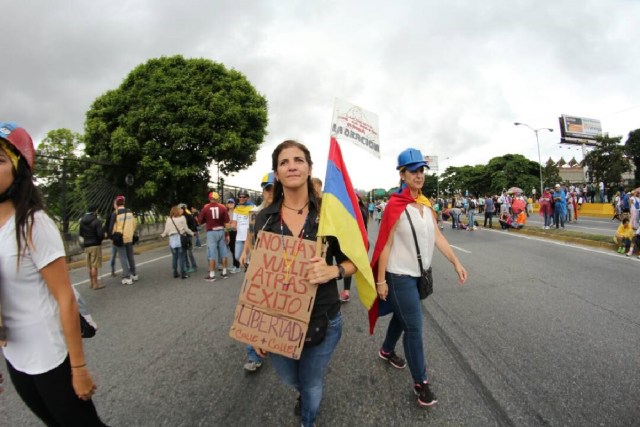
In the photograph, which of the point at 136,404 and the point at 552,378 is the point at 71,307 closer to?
the point at 136,404

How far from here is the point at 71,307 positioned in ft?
4.95

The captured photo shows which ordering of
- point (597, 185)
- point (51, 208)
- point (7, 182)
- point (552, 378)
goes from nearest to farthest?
point (7, 182) < point (552, 378) < point (51, 208) < point (597, 185)

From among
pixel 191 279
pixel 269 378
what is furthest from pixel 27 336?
pixel 191 279

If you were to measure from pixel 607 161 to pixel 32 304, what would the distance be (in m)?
46.7

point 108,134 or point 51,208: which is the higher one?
point 108,134

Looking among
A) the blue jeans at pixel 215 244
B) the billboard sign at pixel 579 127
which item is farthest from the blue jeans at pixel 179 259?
the billboard sign at pixel 579 127

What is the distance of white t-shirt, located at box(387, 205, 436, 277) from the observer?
2.74 meters

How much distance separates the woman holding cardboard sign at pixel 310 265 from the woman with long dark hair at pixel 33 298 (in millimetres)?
1026

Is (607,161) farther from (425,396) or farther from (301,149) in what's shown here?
(301,149)

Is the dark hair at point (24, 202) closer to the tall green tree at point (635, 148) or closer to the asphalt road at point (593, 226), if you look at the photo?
the asphalt road at point (593, 226)

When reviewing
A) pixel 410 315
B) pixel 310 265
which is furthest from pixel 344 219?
pixel 410 315

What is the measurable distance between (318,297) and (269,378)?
161cm

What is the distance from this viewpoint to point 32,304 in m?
1.49

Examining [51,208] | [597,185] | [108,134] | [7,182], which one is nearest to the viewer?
[7,182]
